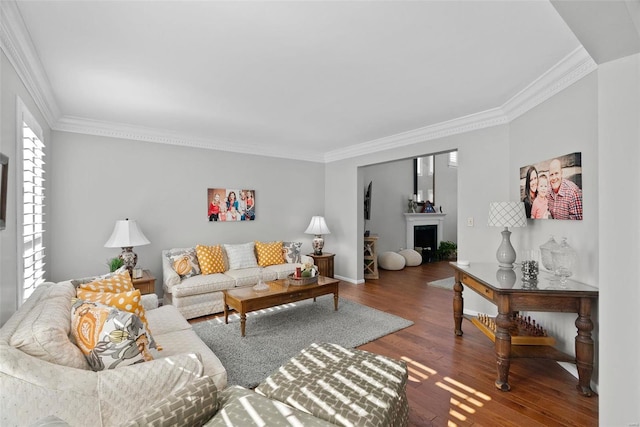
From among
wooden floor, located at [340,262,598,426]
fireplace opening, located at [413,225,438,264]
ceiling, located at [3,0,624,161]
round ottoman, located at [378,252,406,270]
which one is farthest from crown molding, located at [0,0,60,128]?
fireplace opening, located at [413,225,438,264]

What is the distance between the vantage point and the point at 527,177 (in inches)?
119

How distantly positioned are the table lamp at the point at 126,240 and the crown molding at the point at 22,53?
1.40m

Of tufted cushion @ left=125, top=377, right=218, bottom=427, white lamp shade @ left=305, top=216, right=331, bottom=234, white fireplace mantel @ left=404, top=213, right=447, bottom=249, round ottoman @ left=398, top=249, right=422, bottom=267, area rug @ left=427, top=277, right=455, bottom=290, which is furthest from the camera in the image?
white fireplace mantel @ left=404, top=213, right=447, bottom=249

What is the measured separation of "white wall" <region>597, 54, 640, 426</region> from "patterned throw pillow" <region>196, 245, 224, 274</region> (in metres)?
4.00

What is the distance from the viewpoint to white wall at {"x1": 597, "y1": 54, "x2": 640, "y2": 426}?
136 cm

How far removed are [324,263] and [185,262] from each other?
235cm

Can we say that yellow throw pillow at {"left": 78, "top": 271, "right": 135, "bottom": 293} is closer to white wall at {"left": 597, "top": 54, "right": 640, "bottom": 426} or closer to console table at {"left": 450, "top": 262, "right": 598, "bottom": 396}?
console table at {"left": 450, "top": 262, "right": 598, "bottom": 396}

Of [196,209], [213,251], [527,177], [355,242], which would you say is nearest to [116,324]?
[213,251]

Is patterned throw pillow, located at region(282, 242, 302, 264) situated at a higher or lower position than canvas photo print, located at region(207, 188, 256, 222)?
lower

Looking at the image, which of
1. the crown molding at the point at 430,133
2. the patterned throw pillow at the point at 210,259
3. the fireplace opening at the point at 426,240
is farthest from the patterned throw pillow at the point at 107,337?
the fireplace opening at the point at 426,240

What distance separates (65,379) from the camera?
1.32 meters

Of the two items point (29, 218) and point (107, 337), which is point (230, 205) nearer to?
point (29, 218)

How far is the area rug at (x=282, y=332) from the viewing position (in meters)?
2.64

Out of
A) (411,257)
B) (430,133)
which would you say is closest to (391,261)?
(411,257)
